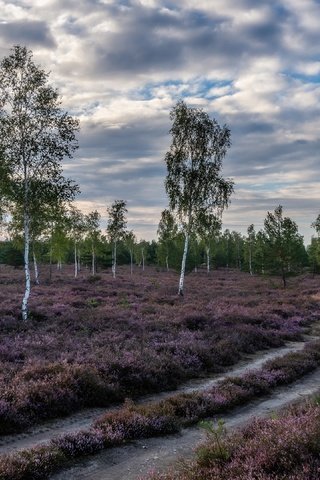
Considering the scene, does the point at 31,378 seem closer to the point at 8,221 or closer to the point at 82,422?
the point at 82,422

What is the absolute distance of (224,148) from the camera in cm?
4138

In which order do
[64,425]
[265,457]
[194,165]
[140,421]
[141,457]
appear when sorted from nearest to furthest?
[265,457] → [141,457] → [140,421] → [64,425] → [194,165]

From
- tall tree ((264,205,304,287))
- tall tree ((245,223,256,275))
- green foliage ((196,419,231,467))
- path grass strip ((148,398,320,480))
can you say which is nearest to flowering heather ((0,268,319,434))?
green foliage ((196,419,231,467))

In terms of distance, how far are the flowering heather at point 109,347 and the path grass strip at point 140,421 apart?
1687 mm

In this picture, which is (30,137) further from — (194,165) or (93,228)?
(93,228)

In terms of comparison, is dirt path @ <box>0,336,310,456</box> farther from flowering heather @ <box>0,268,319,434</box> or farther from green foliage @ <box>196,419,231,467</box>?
green foliage @ <box>196,419,231,467</box>

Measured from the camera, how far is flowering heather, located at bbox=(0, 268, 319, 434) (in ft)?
37.9

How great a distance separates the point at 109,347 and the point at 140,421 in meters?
6.76

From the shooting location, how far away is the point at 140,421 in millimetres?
9953

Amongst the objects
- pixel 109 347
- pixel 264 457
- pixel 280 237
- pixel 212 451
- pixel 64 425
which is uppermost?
pixel 280 237

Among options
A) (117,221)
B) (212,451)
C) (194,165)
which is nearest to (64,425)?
(212,451)

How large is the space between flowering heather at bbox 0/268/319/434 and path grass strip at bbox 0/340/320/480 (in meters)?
1.69

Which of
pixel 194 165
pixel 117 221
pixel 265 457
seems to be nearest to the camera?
pixel 265 457

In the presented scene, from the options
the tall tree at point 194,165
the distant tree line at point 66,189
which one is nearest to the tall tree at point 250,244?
the distant tree line at point 66,189
